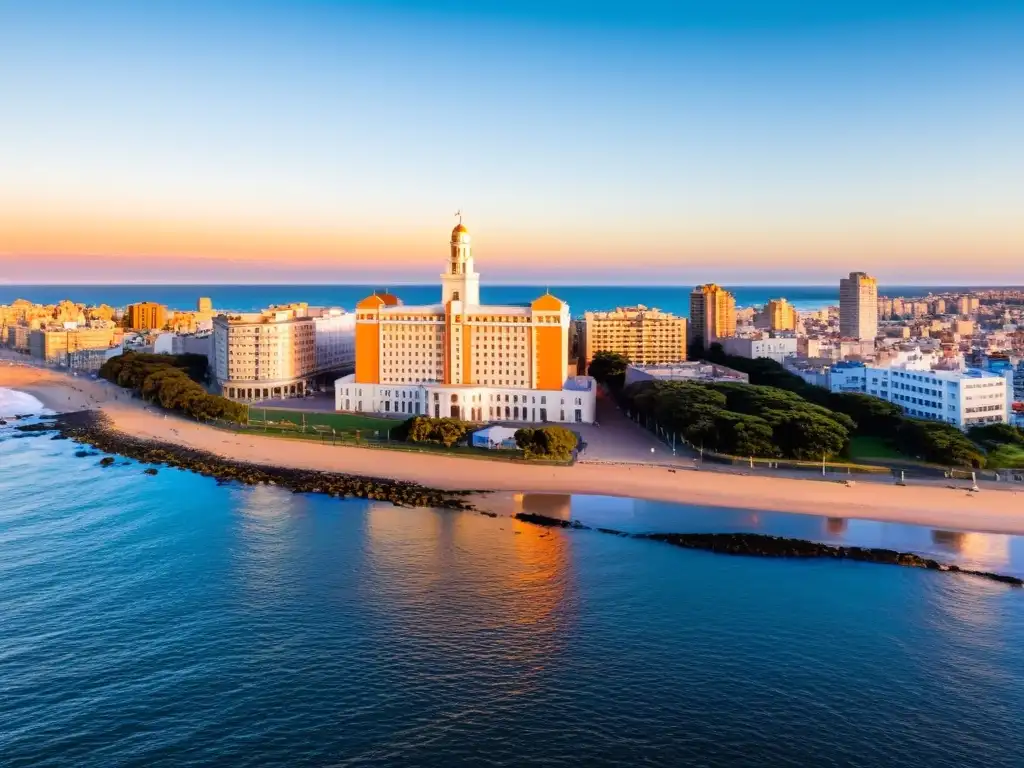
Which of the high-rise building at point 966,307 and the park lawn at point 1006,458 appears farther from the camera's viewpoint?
the high-rise building at point 966,307

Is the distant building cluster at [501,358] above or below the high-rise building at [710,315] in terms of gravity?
below

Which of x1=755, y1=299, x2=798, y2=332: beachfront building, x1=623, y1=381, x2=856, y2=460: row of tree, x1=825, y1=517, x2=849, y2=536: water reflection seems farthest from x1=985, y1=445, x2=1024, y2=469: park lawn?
x1=755, y1=299, x2=798, y2=332: beachfront building

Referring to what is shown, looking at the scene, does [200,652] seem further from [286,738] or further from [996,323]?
[996,323]

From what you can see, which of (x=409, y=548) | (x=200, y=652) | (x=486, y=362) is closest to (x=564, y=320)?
(x=486, y=362)

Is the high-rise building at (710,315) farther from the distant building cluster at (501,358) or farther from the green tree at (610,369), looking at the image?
the green tree at (610,369)

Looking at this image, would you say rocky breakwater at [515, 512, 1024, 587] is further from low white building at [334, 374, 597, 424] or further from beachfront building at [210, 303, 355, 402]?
beachfront building at [210, 303, 355, 402]

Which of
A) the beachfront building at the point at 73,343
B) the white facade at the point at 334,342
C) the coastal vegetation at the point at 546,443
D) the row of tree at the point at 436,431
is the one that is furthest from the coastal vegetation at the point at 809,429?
the beachfront building at the point at 73,343
